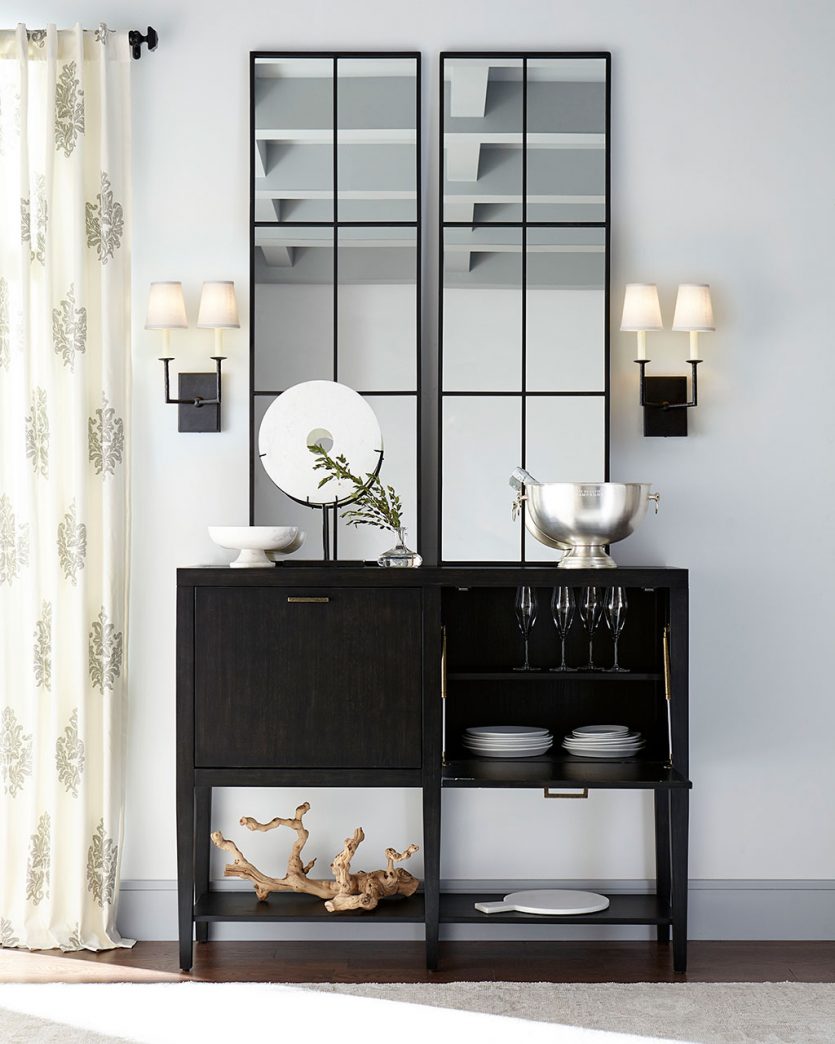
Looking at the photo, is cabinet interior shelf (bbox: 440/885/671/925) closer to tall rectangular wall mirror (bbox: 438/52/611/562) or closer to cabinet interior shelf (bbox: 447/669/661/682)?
cabinet interior shelf (bbox: 447/669/661/682)

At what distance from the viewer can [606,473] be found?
3053 millimetres

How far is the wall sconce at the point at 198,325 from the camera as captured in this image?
301 centimetres

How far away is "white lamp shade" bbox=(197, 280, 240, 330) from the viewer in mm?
3010

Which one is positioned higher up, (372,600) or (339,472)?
(339,472)

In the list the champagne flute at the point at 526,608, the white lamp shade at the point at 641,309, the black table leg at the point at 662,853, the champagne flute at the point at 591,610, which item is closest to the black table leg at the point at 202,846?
the champagne flute at the point at 526,608

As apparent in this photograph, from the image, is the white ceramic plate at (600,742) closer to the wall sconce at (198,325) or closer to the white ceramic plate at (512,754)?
the white ceramic plate at (512,754)

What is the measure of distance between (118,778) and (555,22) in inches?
95.7

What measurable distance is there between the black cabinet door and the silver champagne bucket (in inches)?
16.9

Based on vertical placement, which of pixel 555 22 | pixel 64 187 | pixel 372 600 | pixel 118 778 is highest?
pixel 555 22

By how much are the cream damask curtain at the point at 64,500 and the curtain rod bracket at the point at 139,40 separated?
0.03m

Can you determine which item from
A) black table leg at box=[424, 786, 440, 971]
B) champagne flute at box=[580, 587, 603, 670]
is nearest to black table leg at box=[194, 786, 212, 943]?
black table leg at box=[424, 786, 440, 971]

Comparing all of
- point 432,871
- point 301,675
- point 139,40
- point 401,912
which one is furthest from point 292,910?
point 139,40

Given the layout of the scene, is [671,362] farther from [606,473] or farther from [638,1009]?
[638,1009]

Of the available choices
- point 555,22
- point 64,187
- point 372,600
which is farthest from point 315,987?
point 555,22
